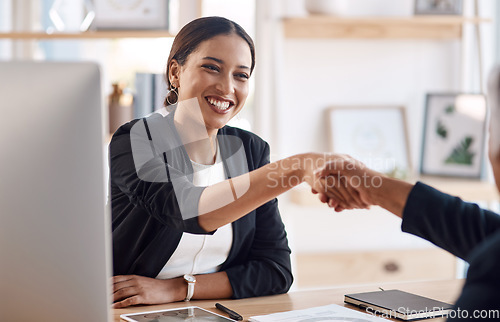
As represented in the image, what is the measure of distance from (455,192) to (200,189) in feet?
5.34

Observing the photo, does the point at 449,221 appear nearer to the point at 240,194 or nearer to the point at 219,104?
the point at 240,194

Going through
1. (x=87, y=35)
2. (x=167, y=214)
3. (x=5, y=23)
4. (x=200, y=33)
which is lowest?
(x=167, y=214)

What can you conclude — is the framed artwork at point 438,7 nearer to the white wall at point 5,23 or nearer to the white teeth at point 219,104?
the white teeth at point 219,104

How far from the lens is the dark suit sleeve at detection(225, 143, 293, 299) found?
57.7 inches

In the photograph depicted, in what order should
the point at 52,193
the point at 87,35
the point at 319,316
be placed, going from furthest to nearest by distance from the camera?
1. the point at 87,35
2. the point at 319,316
3. the point at 52,193

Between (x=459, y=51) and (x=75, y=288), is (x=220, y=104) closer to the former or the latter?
(x=75, y=288)

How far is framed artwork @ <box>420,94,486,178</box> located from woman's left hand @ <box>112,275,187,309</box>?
1791mm

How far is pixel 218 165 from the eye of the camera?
5.36ft

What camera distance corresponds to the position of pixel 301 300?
1371 millimetres

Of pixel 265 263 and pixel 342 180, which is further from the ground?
pixel 342 180

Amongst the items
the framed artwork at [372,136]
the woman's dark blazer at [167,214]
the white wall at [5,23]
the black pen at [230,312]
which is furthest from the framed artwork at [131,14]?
the black pen at [230,312]

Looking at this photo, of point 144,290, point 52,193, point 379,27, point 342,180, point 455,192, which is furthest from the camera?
point 379,27

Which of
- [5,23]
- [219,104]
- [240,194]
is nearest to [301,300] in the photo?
[240,194]

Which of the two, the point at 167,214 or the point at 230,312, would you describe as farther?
the point at 167,214
